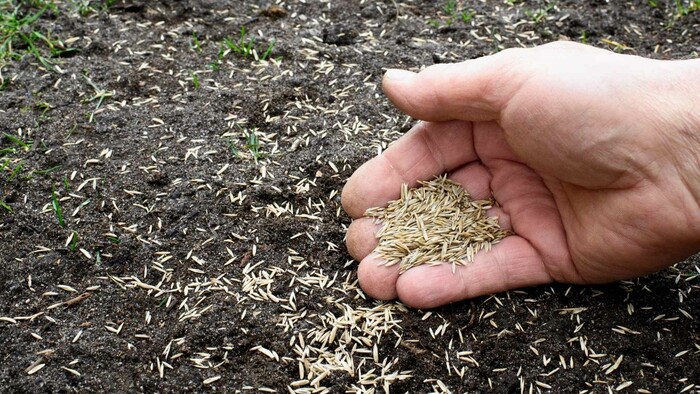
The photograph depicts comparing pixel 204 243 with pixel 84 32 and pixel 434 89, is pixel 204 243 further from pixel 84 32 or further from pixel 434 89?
pixel 84 32

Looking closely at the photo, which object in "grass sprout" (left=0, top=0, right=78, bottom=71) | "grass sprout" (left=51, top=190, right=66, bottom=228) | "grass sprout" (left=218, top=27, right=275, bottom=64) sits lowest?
"grass sprout" (left=51, top=190, right=66, bottom=228)

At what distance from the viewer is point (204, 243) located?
3465 millimetres

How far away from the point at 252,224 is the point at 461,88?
113 cm

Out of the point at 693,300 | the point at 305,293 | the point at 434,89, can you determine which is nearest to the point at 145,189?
the point at 305,293

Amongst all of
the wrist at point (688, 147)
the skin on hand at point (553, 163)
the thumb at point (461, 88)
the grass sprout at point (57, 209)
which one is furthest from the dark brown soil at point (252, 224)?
the thumb at point (461, 88)

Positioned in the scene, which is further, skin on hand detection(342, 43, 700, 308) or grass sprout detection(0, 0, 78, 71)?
A: grass sprout detection(0, 0, 78, 71)

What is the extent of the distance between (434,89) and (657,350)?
1.37 m

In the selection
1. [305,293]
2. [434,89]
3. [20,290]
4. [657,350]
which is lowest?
[20,290]

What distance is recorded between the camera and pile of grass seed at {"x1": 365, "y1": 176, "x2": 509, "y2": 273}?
130 inches

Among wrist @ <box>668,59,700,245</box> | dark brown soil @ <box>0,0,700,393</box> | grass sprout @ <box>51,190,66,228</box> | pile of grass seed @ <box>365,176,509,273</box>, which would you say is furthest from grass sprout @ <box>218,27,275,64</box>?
wrist @ <box>668,59,700,245</box>

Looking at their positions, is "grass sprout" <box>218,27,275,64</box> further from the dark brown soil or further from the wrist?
the wrist

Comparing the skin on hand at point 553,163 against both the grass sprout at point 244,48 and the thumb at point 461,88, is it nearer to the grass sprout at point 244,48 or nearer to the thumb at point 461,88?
the thumb at point 461,88

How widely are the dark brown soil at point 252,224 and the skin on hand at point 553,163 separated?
139mm

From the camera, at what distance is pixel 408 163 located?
137 inches
